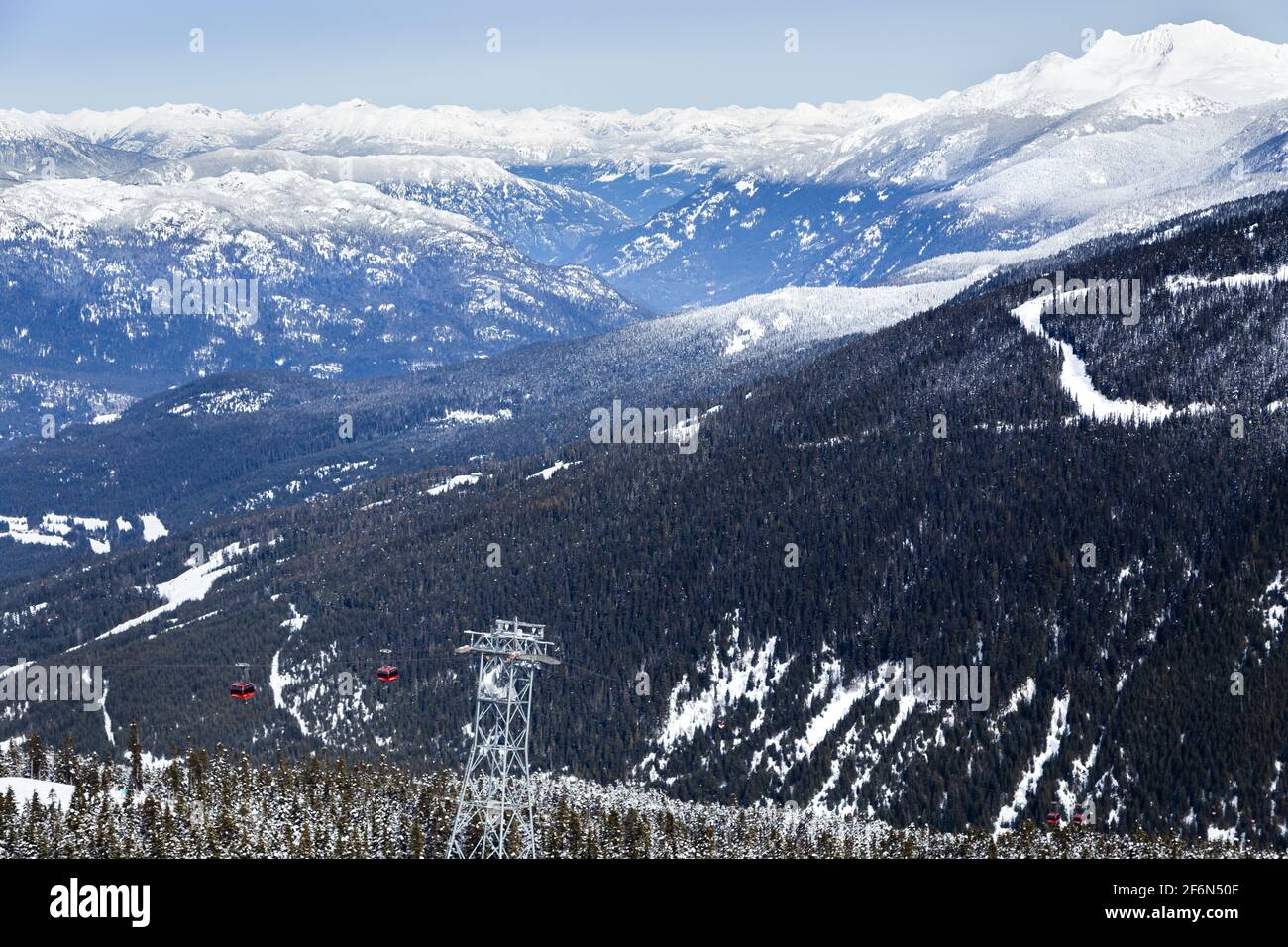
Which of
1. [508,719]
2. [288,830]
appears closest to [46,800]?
[288,830]
